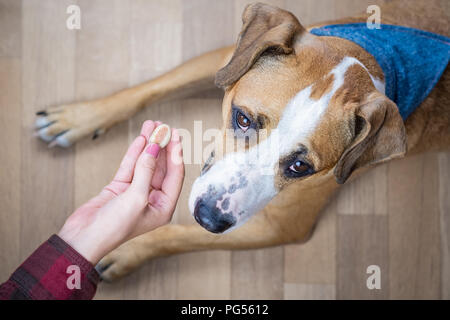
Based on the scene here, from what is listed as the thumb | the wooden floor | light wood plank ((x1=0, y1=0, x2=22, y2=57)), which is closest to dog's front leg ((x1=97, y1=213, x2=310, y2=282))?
the wooden floor

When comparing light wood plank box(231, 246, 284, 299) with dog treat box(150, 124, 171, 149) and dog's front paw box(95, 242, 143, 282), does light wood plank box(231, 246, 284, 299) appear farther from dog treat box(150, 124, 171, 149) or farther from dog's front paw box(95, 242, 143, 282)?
dog treat box(150, 124, 171, 149)

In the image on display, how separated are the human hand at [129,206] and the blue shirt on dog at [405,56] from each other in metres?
1.04

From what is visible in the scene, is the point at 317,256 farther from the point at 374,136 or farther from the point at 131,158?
the point at 131,158

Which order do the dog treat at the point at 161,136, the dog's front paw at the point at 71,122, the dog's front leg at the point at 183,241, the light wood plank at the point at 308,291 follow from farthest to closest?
the light wood plank at the point at 308,291 → the dog's front paw at the point at 71,122 → the dog's front leg at the point at 183,241 → the dog treat at the point at 161,136

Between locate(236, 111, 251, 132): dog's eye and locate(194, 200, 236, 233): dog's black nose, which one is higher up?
locate(236, 111, 251, 132): dog's eye

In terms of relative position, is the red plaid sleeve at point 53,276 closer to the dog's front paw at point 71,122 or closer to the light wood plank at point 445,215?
the dog's front paw at point 71,122

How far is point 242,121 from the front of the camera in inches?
72.9

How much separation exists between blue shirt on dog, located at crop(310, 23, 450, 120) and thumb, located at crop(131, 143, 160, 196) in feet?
3.44

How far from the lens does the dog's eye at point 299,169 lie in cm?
185

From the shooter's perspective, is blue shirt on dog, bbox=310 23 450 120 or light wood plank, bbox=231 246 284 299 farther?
light wood plank, bbox=231 246 284 299

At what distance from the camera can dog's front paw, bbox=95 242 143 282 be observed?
8.66 ft

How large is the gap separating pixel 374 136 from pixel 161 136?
40.8 inches

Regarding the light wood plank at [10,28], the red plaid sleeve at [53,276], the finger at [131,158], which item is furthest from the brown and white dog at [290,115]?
the light wood plank at [10,28]

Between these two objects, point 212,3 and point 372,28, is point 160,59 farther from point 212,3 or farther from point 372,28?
point 372,28
